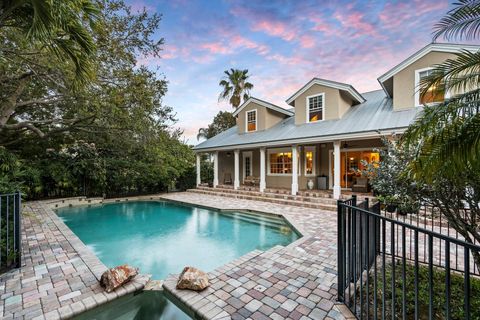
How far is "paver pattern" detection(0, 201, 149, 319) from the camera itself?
9.77 ft

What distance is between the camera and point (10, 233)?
4.31 meters

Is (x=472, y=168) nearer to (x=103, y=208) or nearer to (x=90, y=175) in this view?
(x=103, y=208)

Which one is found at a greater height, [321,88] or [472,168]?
[321,88]

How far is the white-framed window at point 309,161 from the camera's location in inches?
510

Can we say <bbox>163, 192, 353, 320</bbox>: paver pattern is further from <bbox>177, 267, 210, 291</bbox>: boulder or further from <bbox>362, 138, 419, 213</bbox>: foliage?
<bbox>362, 138, 419, 213</bbox>: foliage

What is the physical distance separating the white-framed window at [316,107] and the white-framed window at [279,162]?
2.43 metres

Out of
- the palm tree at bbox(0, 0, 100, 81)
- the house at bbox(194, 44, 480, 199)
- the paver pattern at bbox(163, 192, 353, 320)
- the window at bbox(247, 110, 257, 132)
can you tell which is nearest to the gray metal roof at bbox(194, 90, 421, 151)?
the house at bbox(194, 44, 480, 199)

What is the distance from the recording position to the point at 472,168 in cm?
266

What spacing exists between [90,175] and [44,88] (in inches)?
222

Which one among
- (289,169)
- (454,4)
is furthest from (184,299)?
(289,169)

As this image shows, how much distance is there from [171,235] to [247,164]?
9802mm

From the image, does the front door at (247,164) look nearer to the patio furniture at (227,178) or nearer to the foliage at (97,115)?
the patio furniture at (227,178)

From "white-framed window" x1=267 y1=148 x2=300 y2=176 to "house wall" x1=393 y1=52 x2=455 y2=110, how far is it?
6006mm

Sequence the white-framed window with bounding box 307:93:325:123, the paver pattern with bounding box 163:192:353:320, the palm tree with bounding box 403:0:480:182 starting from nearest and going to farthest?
1. the palm tree with bounding box 403:0:480:182
2. the paver pattern with bounding box 163:192:353:320
3. the white-framed window with bounding box 307:93:325:123
